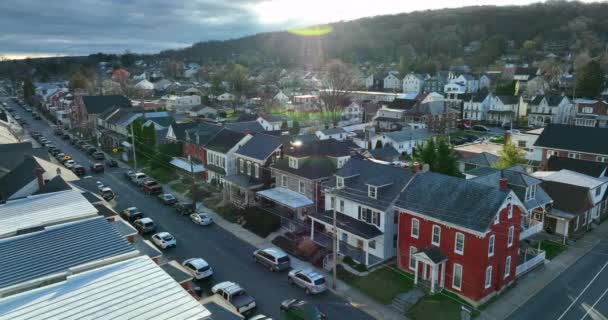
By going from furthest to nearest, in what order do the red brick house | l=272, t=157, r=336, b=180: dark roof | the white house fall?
1. the white house
2. l=272, t=157, r=336, b=180: dark roof
3. the red brick house

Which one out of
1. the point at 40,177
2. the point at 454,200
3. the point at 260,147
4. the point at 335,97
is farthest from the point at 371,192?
the point at 335,97

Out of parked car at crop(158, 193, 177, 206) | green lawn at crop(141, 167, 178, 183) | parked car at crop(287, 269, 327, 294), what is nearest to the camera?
parked car at crop(287, 269, 327, 294)

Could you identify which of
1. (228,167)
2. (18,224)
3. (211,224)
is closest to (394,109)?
(228,167)

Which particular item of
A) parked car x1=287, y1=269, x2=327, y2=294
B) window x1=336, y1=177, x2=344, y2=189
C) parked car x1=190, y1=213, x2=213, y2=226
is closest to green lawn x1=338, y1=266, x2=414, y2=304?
parked car x1=287, y1=269, x2=327, y2=294

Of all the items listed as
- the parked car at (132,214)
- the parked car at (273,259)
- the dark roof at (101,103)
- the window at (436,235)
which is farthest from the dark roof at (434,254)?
the dark roof at (101,103)

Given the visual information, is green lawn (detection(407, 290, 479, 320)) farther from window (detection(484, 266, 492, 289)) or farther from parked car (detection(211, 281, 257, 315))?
parked car (detection(211, 281, 257, 315))

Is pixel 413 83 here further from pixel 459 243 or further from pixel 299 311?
pixel 299 311
